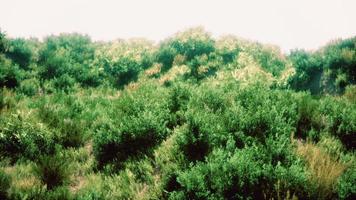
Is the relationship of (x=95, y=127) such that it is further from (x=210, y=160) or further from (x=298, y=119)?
(x=298, y=119)

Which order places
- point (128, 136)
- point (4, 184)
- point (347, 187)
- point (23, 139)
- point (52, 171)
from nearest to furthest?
point (347, 187) < point (4, 184) < point (52, 171) < point (23, 139) < point (128, 136)

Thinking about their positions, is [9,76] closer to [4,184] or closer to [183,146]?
[4,184]

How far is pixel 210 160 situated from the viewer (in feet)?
17.0

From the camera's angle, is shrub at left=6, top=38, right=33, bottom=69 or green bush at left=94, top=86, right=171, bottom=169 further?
shrub at left=6, top=38, right=33, bottom=69

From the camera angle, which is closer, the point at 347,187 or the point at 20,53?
the point at 347,187

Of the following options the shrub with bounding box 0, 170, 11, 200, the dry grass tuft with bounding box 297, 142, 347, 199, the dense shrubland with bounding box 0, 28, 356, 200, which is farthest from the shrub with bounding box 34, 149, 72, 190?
the dry grass tuft with bounding box 297, 142, 347, 199

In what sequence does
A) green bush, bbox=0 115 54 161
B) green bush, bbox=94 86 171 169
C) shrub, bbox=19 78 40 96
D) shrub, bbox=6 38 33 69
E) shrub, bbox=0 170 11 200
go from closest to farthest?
shrub, bbox=0 170 11 200 → green bush, bbox=0 115 54 161 → green bush, bbox=94 86 171 169 → shrub, bbox=19 78 40 96 → shrub, bbox=6 38 33 69

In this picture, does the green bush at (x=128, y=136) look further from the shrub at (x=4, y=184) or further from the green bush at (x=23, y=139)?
the shrub at (x=4, y=184)

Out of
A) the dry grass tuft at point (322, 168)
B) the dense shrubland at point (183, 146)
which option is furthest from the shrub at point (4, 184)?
the dry grass tuft at point (322, 168)

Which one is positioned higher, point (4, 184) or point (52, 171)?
point (4, 184)

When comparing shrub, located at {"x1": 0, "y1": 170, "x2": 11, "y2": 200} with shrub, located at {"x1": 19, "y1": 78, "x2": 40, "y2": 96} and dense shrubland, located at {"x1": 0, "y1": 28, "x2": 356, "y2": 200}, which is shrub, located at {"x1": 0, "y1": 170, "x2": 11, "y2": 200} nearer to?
dense shrubland, located at {"x1": 0, "y1": 28, "x2": 356, "y2": 200}

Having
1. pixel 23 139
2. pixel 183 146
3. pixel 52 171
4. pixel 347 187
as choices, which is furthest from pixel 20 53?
pixel 347 187

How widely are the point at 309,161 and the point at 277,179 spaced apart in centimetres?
81

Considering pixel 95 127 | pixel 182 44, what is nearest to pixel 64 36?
pixel 182 44
